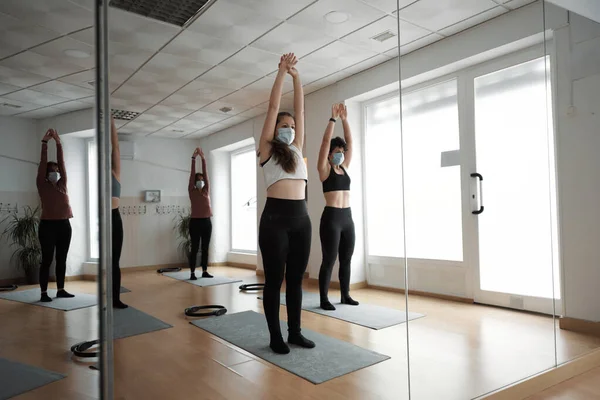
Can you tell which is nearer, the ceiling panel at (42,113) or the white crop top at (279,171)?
the ceiling panel at (42,113)

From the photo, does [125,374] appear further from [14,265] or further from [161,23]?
[161,23]

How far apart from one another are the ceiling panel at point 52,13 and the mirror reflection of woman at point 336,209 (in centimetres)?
119

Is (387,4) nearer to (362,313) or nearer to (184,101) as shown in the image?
(184,101)

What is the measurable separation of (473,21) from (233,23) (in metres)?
1.65

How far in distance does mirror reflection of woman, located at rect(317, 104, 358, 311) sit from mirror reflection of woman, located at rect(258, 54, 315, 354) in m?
0.12

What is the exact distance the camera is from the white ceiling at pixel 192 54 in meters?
1.67

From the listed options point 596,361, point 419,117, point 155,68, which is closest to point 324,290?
point 419,117

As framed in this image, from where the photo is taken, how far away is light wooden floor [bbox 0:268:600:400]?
167cm

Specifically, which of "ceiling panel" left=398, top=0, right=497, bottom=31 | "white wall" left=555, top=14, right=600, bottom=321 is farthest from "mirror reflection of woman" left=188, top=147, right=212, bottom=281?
"white wall" left=555, top=14, right=600, bottom=321

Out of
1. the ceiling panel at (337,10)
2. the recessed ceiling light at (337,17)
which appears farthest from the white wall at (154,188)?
the recessed ceiling light at (337,17)

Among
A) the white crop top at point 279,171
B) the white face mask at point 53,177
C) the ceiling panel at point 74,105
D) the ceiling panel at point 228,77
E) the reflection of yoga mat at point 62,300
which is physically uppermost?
the ceiling panel at point 228,77

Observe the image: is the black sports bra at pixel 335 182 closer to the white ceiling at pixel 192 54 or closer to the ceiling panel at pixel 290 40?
the white ceiling at pixel 192 54

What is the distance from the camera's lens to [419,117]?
8.28ft

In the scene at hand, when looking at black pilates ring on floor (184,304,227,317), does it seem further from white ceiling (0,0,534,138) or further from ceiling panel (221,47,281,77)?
ceiling panel (221,47,281,77)
